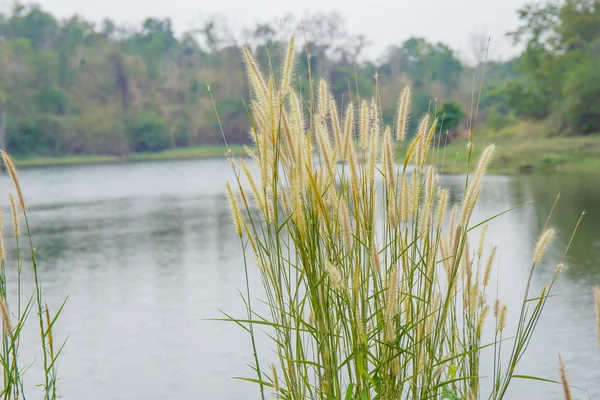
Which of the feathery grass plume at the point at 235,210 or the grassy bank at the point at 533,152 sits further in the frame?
the grassy bank at the point at 533,152

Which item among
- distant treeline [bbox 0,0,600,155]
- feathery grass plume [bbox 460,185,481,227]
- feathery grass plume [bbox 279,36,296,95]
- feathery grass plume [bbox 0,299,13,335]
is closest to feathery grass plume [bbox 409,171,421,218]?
feathery grass plume [bbox 460,185,481,227]

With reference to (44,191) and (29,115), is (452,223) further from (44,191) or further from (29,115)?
(29,115)

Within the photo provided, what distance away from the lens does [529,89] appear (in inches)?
1193

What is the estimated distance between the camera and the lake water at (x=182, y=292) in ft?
16.2

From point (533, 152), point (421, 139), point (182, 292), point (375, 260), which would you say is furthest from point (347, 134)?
point (533, 152)

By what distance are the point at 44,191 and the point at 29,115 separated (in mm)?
20199

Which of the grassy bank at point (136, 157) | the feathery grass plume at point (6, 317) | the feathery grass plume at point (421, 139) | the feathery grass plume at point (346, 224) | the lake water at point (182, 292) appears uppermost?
the feathery grass plume at point (421, 139)

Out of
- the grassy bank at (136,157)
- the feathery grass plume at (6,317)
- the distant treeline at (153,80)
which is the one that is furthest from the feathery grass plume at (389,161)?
the grassy bank at (136,157)

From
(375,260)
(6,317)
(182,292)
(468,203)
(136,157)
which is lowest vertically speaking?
(136,157)

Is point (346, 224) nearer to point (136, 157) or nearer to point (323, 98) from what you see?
point (323, 98)

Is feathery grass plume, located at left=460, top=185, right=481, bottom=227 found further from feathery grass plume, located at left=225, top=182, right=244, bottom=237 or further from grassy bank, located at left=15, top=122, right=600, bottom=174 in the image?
grassy bank, located at left=15, top=122, right=600, bottom=174

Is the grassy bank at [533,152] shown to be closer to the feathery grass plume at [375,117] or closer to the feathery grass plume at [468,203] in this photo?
the feathery grass plume at [375,117]

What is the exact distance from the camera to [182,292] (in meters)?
7.55

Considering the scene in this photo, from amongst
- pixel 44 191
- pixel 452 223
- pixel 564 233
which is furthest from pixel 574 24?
pixel 452 223
